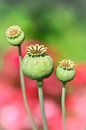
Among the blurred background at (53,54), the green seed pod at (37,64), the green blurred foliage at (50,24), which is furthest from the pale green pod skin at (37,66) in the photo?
the green blurred foliage at (50,24)

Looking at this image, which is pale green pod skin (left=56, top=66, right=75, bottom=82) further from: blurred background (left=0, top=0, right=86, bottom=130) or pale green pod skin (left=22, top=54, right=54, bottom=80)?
blurred background (left=0, top=0, right=86, bottom=130)

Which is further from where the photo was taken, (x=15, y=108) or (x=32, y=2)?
(x=32, y=2)

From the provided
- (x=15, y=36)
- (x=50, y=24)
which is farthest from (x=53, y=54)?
(x=15, y=36)

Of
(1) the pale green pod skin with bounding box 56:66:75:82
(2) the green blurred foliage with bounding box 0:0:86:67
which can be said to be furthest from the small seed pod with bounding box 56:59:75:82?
(2) the green blurred foliage with bounding box 0:0:86:67

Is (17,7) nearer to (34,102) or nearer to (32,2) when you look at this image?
(32,2)

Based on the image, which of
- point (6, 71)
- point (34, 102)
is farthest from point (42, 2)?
point (34, 102)

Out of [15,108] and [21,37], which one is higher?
[21,37]

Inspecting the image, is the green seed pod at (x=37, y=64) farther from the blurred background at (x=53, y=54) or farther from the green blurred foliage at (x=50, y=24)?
the green blurred foliage at (x=50, y=24)
